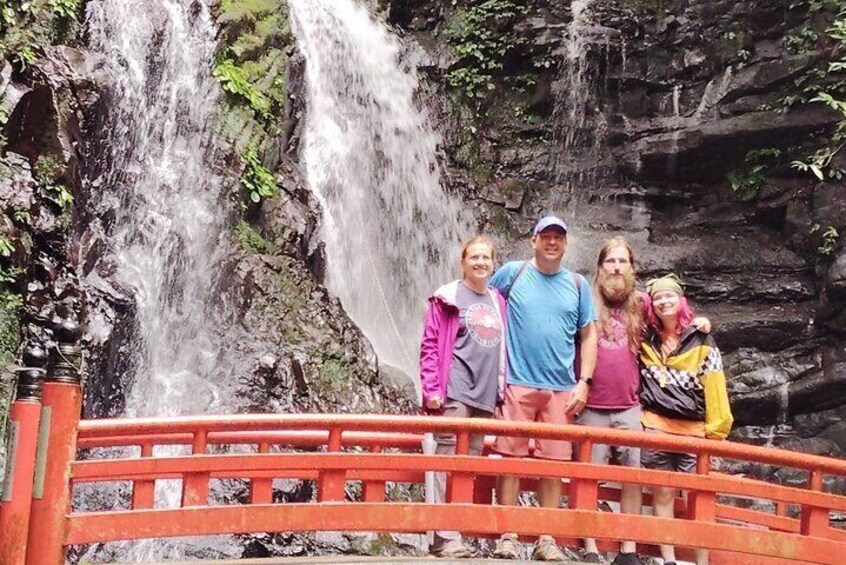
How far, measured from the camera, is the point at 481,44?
56.7 ft

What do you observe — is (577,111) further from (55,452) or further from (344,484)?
(55,452)

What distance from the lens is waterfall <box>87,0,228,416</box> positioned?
9906 mm

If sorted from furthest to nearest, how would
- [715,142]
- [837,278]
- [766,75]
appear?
[715,142] → [766,75] → [837,278]

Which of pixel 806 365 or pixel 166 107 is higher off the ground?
pixel 166 107

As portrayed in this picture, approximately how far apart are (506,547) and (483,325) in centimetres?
137

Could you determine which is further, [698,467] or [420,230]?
[420,230]

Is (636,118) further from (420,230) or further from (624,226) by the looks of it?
(420,230)

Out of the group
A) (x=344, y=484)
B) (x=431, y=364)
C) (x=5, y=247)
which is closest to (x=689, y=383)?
(x=431, y=364)

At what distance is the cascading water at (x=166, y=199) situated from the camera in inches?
387

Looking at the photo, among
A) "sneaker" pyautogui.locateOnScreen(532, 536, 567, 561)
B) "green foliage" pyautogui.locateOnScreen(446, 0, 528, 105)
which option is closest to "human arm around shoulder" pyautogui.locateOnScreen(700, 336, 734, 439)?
"sneaker" pyautogui.locateOnScreen(532, 536, 567, 561)

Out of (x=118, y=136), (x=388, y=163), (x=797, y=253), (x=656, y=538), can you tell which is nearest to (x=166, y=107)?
(x=118, y=136)

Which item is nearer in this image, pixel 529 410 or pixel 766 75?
pixel 529 410

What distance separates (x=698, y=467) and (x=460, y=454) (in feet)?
4.97

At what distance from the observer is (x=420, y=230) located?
1511 centimetres
